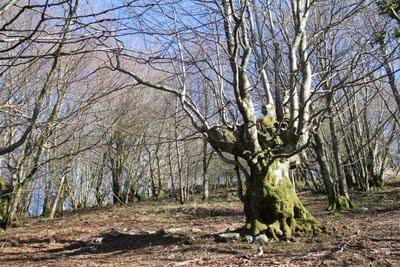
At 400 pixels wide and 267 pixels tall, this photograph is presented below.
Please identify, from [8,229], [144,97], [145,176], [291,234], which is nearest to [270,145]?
[291,234]

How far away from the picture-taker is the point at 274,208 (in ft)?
25.0

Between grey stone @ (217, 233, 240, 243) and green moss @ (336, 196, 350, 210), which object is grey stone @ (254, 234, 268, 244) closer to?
grey stone @ (217, 233, 240, 243)

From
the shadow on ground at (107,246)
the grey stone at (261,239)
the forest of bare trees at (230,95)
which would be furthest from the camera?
the shadow on ground at (107,246)

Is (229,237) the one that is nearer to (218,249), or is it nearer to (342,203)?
(218,249)

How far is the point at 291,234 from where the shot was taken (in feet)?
24.6

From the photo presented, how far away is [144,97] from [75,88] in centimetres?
1020

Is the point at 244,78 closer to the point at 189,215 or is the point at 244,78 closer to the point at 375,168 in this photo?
the point at 189,215

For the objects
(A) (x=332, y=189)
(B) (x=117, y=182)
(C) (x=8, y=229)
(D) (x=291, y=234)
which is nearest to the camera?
(D) (x=291, y=234)

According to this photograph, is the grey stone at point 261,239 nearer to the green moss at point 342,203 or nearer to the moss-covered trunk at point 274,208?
the moss-covered trunk at point 274,208

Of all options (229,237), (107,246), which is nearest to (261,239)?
(229,237)

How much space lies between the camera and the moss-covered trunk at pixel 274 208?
7.54 meters

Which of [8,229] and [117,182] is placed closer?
[8,229]

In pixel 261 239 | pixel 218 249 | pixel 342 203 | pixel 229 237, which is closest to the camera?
pixel 218 249

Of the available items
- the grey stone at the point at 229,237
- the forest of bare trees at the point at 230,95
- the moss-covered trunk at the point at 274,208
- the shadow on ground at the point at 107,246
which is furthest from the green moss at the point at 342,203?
the grey stone at the point at 229,237
